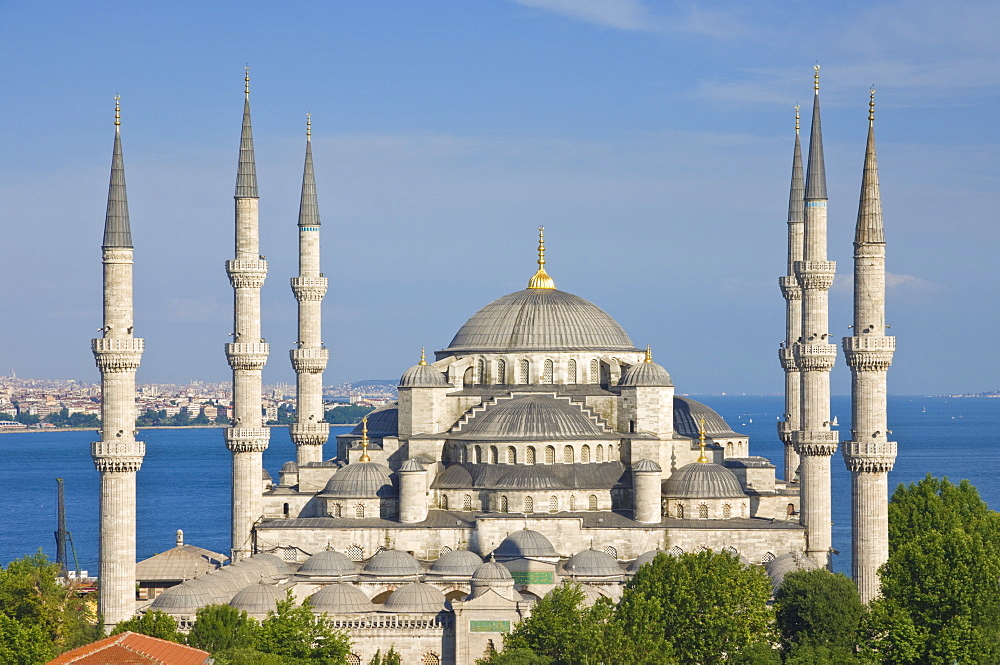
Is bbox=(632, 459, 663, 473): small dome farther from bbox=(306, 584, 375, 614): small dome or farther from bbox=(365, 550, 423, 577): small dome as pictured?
bbox=(306, 584, 375, 614): small dome

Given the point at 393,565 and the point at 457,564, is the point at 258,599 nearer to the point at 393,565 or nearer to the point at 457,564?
the point at 393,565

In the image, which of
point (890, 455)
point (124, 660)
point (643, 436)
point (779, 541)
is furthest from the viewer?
point (643, 436)

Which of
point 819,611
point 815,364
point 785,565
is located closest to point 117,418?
point 785,565

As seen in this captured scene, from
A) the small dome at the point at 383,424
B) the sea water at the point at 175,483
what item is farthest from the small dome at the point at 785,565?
the sea water at the point at 175,483

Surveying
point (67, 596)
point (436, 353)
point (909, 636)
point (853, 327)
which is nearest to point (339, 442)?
point (436, 353)

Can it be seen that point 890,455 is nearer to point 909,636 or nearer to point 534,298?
point 909,636

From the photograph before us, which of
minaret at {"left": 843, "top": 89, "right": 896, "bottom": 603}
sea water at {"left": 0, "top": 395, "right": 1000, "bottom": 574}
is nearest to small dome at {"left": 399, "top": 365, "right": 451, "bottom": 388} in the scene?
minaret at {"left": 843, "top": 89, "right": 896, "bottom": 603}

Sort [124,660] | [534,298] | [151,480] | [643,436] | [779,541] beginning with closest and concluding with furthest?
1. [124,660]
2. [779,541]
3. [643,436]
4. [534,298]
5. [151,480]

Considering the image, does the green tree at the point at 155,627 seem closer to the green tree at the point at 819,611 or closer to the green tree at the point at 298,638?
the green tree at the point at 298,638
